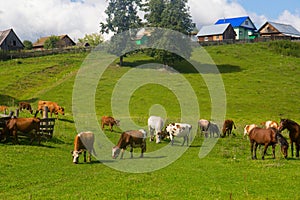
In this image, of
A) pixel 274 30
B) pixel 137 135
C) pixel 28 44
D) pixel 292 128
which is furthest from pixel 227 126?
pixel 28 44

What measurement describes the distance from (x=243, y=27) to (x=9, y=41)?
68038 mm

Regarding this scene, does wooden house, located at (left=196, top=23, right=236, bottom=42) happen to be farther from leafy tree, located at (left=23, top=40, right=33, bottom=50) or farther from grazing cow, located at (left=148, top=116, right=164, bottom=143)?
grazing cow, located at (left=148, top=116, right=164, bottom=143)

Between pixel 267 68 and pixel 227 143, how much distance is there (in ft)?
159

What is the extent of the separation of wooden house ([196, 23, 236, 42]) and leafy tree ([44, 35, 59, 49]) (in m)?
43.7

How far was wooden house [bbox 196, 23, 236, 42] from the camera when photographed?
11025 cm

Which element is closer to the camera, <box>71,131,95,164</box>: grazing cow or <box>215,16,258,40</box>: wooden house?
<box>71,131,95,164</box>: grazing cow

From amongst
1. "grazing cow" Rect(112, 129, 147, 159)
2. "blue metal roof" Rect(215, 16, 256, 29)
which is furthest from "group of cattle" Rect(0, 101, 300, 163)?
"blue metal roof" Rect(215, 16, 256, 29)

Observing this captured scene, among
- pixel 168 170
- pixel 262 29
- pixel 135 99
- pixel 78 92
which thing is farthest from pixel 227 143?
pixel 262 29

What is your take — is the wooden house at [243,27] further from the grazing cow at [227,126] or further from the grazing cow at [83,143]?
the grazing cow at [83,143]

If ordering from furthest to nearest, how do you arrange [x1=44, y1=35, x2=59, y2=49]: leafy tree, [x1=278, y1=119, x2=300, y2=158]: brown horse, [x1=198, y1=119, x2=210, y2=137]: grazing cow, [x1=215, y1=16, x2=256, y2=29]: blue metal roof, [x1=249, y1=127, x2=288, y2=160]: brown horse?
[x1=215, y1=16, x2=256, y2=29]: blue metal roof → [x1=44, y1=35, x2=59, y2=49]: leafy tree → [x1=198, y1=119, x2=210, y2=137]: grazing cow → [x1=278, y1=119, x2=300, y2=158]: brown horse → [x1=249, y1=127, x2=288, y2=160]: brown horse

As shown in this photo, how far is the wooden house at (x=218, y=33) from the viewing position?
362ft

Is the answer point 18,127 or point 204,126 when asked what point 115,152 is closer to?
point 18,127

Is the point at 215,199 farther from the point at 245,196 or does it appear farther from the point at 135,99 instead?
the point at 135,99

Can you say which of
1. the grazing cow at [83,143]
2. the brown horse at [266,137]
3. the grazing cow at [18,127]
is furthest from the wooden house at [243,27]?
the grazing cow at [83,143]
